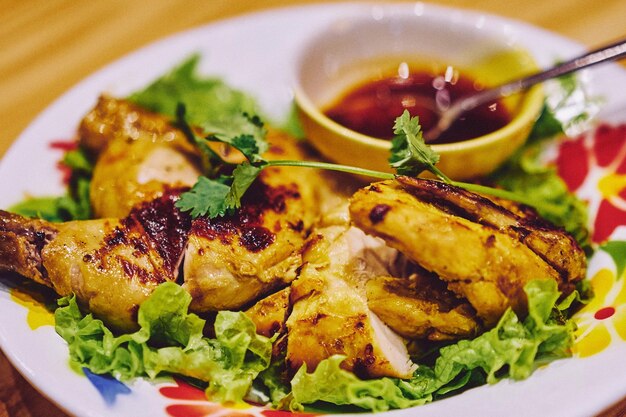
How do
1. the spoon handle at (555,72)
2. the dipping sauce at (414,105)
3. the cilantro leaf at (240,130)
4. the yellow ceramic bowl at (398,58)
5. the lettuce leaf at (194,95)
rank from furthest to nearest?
the lettuce leaf at (194,95), the dipping sauce at (414,105), the yellow ceramic bowl at (398,58), the spoon handle at (555,72), the cilantro leaf at (240,130)

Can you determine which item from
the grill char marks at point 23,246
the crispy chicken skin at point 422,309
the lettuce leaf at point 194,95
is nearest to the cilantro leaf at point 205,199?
the grill char marks at point 23,246

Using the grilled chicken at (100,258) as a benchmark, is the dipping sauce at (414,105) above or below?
above

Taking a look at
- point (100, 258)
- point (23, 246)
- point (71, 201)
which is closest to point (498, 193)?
point (100, 258)

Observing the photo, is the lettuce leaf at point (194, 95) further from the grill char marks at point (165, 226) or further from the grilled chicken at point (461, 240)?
the grilled chicken at point (461, 240)

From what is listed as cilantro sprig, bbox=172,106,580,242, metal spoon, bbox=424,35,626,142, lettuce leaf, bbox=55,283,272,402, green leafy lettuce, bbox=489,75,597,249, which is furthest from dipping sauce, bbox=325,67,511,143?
lettuce leaf, bbox=55,283,272,402

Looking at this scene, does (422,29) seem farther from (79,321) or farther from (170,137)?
(79,321)

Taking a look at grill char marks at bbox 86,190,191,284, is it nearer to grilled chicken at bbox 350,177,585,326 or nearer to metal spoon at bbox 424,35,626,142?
grilled chicken at bbox 350,177,585,326

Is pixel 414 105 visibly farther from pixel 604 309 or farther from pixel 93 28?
pixel 93 28
